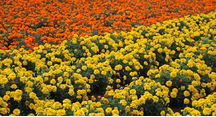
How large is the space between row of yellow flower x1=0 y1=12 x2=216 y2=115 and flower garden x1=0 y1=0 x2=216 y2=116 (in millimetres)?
16

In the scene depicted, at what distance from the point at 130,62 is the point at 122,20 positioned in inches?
155

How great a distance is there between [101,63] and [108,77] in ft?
1.23

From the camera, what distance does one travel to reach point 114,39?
650cm

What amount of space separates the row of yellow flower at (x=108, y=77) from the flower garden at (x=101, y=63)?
2 centimetres

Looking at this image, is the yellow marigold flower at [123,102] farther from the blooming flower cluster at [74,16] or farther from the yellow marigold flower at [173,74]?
the blooming flower cluster at [74,16]

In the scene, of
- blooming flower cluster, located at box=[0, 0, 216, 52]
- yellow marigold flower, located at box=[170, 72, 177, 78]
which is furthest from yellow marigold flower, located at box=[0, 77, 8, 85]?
yellow marigold flower, located at box=[170, 72, 177, 78]

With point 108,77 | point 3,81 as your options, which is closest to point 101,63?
point 108,77

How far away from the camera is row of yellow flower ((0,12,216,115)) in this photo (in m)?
3.38

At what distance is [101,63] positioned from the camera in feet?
15.6

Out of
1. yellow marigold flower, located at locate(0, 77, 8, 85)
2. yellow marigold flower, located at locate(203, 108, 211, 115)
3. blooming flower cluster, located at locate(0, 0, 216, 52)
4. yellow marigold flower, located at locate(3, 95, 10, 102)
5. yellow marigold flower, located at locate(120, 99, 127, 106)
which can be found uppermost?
blooming flower cluster, located at locate(0, 0, 216, 52)

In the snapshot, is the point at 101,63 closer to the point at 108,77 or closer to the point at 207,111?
the point at 108,77

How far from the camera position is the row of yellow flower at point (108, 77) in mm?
3383

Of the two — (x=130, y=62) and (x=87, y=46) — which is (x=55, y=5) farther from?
(x=130, y=62)

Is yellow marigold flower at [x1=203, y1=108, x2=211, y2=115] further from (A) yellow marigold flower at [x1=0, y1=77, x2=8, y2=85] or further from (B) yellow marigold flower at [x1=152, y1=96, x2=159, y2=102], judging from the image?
(A) yellow marigold flower at [x1=0, y1=77, x2=8, y2=85]
